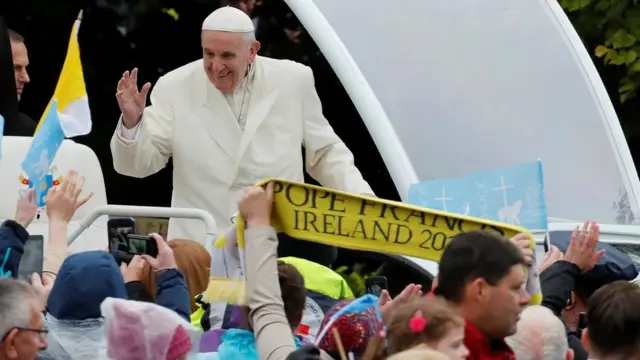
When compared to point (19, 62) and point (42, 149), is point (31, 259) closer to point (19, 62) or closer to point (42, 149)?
point (42, 149)

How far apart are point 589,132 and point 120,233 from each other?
11.3ft

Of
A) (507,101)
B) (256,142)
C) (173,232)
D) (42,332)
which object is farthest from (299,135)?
(42,332)

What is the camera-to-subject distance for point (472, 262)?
15.6 feet

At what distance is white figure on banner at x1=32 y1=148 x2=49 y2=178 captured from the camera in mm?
6192

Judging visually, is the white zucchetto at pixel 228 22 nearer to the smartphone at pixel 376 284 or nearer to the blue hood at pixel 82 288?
the smartphone at pixel 376 284

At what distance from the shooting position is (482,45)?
8695 millimetres

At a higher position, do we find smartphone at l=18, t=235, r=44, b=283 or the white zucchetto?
the white zucchetto

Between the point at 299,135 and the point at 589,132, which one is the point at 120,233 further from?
the point at 589,132

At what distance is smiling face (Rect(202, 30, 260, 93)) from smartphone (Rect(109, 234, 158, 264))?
4.10ft

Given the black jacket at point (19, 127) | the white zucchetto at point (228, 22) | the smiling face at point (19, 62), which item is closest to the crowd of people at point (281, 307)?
the white zucchetto at point (228, 22)

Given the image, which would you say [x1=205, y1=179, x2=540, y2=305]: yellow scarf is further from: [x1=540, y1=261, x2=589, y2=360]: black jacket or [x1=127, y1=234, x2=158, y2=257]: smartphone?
[x1=127, y1=234, x2=158, y2=257]: smartphone

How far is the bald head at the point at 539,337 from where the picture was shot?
514 cm

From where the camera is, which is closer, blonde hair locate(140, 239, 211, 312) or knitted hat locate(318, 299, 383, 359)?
knitted hat locate(318, 299, 383, 359)

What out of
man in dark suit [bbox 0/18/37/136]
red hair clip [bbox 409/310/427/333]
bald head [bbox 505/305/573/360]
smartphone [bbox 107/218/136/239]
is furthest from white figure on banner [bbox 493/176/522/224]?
man in dark suit [bbox 0/18/37/136]
